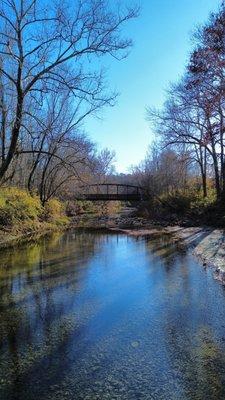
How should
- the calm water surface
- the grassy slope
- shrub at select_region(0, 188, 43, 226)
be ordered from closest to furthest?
the calm water surface → the grassy slope → shrub at select_region(0, 188, 43, 226)

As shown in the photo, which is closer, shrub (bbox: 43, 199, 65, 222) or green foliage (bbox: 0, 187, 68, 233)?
green foliage (bbox: 0, 187, 68, 233)

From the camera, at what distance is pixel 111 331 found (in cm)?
802

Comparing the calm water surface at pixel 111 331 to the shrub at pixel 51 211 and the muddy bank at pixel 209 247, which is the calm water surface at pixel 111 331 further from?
the shrub at pixel 51 211

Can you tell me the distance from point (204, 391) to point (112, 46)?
15.1 m

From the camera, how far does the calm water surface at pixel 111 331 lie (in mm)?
5863

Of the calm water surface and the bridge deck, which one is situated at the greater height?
the bridge deck

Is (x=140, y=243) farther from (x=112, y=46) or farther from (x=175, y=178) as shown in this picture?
(x=175, y=178)

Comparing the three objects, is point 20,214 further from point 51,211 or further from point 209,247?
point 209,247

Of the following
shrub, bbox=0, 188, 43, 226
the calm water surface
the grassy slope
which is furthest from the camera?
shrub, bbox=0, 188, 43, 226

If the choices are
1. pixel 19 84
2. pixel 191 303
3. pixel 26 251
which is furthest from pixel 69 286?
pixel 19 84

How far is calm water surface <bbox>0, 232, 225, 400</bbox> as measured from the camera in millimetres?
5863

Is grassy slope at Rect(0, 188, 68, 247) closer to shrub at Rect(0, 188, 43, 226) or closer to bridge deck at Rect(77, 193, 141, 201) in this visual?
shrub at Rect(0, 188, 43, 226)

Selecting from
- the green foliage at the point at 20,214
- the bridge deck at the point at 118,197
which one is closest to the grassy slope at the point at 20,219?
the green foliage at the point at 20,214

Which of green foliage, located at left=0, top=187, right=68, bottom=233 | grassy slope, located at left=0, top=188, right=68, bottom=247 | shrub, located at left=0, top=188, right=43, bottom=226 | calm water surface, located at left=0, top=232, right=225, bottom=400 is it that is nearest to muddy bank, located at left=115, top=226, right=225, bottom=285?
calm water surface, located at left=0, top=232, right=225, bottom=400
